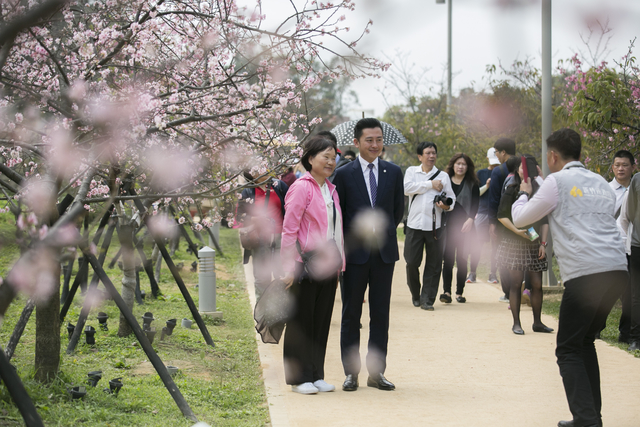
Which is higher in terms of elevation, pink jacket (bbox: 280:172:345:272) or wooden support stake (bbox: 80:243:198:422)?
pink jacket (bbox: 280:172:345:272)

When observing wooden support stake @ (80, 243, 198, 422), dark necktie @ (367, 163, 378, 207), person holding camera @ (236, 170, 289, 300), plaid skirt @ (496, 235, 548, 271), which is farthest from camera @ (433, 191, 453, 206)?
wooden support stake @ (80, 243, 198, 422)

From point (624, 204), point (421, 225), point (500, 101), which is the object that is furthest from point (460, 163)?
point (500, 101)

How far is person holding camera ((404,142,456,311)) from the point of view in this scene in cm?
909

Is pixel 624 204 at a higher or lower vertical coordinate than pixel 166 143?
lower

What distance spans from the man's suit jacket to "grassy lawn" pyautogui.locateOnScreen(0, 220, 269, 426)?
1346 mm

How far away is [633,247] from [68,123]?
5.14m

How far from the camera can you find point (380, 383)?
544 centimetres

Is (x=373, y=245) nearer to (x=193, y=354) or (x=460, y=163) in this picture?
(x=193, y=354)

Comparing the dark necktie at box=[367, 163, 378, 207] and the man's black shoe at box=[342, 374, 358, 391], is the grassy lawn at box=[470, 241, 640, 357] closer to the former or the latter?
the man's black shoe at box=[342, 374, 358, 391]

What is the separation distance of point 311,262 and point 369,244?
50 cm

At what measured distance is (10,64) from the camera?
582 cm

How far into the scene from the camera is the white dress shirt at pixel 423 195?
9109 mm

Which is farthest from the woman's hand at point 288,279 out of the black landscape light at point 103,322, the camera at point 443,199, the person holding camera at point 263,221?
the camera at point 443,199

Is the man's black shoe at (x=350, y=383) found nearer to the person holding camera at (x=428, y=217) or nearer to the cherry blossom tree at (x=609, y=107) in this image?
the person holding camera at (x=428, y=217)
